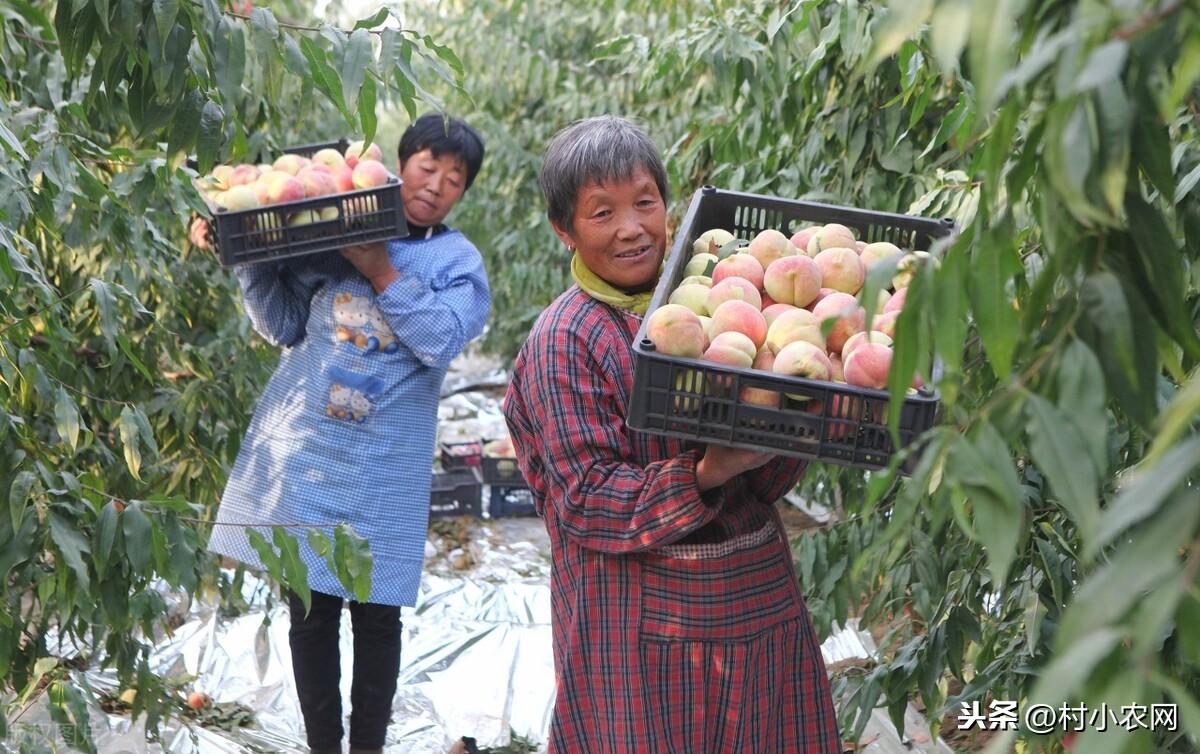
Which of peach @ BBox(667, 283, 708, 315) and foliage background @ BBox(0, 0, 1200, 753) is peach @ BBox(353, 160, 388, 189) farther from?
peach @ BBox(667, 283, 708, 315)

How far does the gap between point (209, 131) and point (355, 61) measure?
0.77 ft

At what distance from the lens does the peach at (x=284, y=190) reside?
260 cm

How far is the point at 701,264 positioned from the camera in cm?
175

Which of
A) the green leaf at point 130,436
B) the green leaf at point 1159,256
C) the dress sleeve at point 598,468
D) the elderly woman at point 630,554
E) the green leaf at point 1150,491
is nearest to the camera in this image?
the green leaf at point 1150,491

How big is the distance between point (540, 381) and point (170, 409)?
1464 mm

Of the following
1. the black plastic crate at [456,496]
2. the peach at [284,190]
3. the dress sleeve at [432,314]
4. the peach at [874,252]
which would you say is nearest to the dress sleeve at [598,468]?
the peach at [874,252]

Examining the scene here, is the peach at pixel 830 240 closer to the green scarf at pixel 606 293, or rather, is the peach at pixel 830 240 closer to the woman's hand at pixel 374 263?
the green scarf at pixel 606 293

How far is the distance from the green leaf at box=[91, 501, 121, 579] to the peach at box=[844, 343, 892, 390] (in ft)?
3.07

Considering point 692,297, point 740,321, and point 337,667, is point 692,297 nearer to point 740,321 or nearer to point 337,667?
point 740,321

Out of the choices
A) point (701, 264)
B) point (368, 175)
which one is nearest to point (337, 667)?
point (368, 175)

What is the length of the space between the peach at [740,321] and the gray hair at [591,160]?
0.32 meters

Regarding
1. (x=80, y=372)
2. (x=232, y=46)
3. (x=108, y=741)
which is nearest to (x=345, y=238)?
(x=80, y=372)

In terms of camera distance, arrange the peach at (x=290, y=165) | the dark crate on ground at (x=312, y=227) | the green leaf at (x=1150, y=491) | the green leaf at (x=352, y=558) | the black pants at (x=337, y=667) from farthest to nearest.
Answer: the peach at (x=290, y=165), the black pants at (x=337, y=667), the dark crate on ground at (x=312, y=227), the green leaf at (x=352, y=558), the green leaf at (x=1150, y=491)

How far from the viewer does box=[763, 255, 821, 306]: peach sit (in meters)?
1.63
